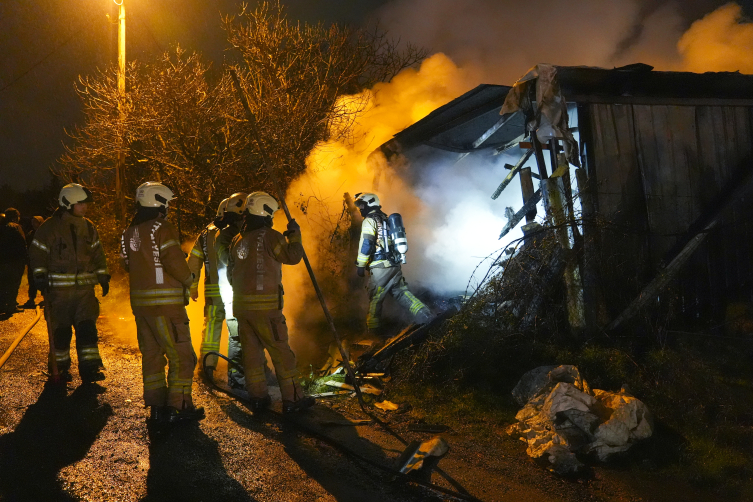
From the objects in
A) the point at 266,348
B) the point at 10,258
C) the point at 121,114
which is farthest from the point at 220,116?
the point at 266,348

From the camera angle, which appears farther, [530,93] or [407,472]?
[530,93]

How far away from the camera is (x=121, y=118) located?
Result: 10.9m

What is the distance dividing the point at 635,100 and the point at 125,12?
1279cm

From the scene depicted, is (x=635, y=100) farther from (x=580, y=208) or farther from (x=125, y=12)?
(x=125, y=12)

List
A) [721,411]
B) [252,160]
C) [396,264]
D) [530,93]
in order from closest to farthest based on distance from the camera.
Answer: [721,411], [530,93], [396,264], [252,160]

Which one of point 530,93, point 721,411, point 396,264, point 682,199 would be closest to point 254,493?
point 721,411

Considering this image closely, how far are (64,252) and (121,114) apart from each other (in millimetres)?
6543

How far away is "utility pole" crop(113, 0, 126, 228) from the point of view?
36.4 feet

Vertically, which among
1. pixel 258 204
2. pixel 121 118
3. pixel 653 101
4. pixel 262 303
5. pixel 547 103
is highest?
pixel 121 118

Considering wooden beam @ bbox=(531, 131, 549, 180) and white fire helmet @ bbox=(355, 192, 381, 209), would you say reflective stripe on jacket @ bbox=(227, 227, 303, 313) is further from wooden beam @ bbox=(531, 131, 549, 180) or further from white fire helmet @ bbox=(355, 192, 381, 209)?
wooden beam @ bbox=(531, 131, 549, 180)

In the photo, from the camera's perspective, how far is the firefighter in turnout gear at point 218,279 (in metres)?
5.79

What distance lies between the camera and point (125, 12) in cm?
1334

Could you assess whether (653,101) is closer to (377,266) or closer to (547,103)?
(547,103)

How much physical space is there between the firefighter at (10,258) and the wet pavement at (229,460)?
5.40m
